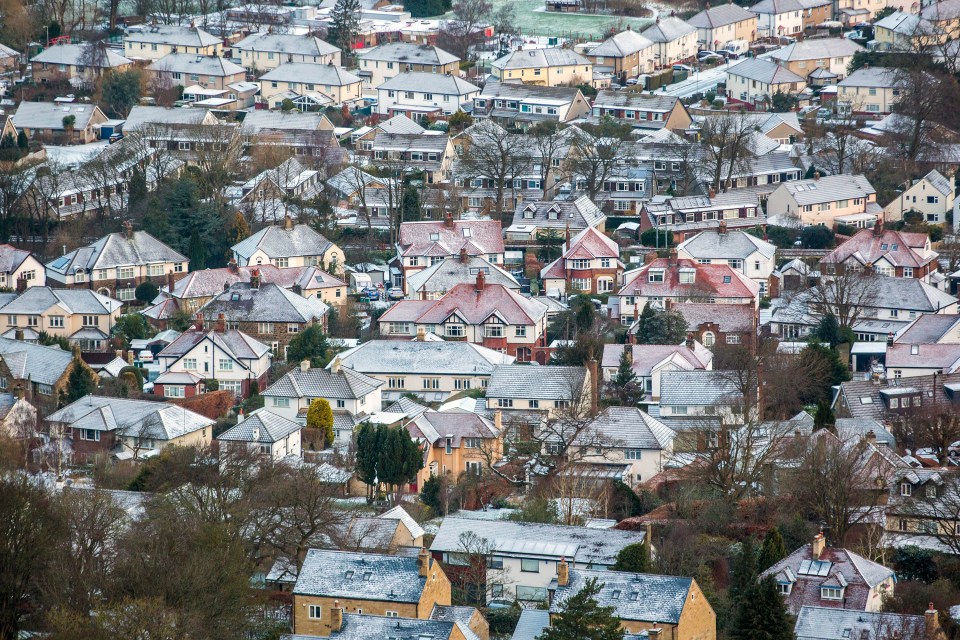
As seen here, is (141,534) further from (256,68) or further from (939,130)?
(256,68)

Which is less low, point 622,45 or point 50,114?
point 622,45

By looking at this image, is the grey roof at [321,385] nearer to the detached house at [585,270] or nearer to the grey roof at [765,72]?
the detached house at [585,270]

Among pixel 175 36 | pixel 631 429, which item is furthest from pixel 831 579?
pixel 175 36

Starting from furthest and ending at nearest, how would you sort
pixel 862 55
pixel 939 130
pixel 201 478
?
pixel 862 55 → pixel 939 130 → pixel 201 478

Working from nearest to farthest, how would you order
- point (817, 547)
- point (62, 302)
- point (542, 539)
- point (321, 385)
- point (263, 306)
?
point (817, 547), point (542, 539), point (321, 385), point (263, 306), point (62, 302)

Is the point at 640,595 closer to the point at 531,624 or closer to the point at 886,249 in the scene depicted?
the point at 531,624

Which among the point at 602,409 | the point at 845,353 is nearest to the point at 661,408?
the point at 602,409

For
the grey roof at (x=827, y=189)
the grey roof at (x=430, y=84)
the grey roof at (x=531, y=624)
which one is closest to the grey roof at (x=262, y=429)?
the grey roof at (x=531, y=624)

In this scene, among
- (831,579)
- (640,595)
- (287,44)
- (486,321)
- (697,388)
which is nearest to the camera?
(640,595)
